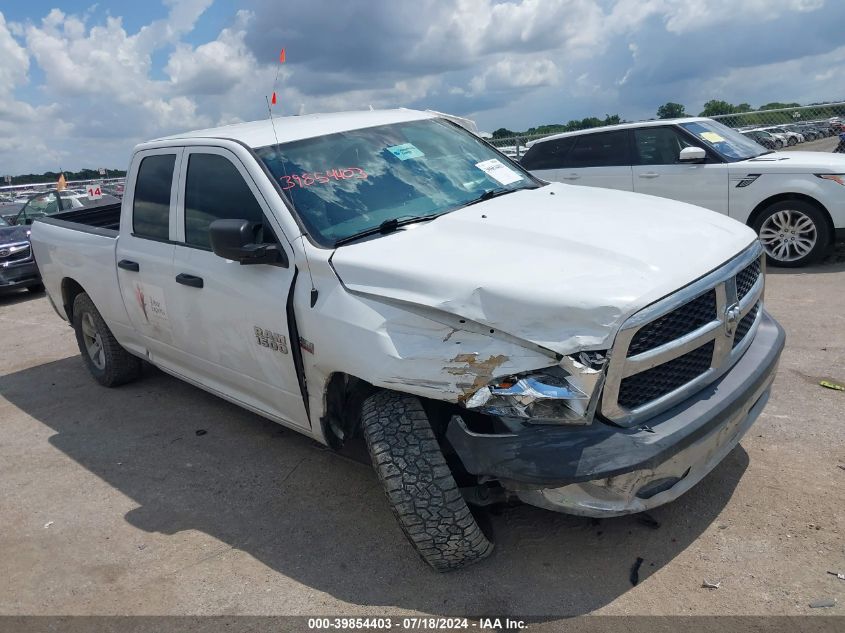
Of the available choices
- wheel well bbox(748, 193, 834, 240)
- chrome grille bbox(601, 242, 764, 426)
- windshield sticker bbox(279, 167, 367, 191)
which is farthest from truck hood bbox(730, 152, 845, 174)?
windshield sticker bbox(279, 167, 367, 191)

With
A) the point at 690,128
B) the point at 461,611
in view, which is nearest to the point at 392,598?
the point at 461,611

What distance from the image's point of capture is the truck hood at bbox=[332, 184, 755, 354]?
2.70 m

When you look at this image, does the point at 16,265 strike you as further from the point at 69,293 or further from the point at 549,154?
the point at 549,154

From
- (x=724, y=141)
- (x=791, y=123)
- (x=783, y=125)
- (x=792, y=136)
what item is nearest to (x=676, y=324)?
(x=724, y=141)

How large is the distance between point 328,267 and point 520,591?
165cm

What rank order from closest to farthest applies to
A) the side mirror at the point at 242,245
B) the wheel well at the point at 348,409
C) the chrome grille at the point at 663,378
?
the chrome grille at the point at 663,378, the wheel well at the point at 348,409, the side mirror at the point at 242,245

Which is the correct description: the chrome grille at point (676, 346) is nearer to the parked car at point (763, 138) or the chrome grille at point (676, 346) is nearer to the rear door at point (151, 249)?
the rear door at point (151, 249)

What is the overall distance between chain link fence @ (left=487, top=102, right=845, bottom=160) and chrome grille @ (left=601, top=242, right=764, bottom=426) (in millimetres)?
8090

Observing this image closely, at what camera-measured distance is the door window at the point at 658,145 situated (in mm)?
8922

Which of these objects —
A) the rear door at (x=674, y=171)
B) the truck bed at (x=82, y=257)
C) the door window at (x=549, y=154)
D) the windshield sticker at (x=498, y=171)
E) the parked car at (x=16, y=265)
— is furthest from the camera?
the parked car at (x=16, y=265)

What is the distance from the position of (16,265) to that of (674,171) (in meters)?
9.76

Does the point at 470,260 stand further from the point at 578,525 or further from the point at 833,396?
the point at 833,396

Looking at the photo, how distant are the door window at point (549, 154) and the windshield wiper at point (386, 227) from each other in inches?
267

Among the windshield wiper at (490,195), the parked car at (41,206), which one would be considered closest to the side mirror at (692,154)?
the windshield wiper at (490,195)
